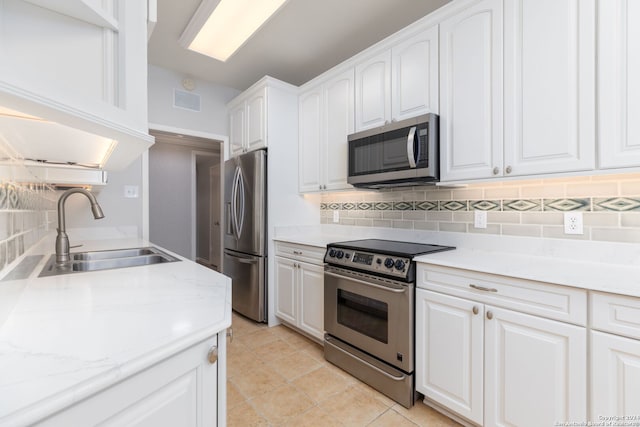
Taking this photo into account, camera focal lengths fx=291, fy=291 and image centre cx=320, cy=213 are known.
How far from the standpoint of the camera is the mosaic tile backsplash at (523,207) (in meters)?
1.49

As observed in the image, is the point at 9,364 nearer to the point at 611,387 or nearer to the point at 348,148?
the point at 611,387

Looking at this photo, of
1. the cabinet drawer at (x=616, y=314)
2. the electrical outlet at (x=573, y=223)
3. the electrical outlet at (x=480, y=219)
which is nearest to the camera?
the cabinet drawer at (x=616, y=314)

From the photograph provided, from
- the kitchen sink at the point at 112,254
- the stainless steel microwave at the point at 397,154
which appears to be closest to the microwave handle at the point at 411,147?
the stainless steel microwave at the point at 397,154

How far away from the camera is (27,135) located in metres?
0.79

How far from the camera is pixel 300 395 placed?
1.83 meters

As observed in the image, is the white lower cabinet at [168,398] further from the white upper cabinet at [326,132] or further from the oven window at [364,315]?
the white upper cabinet at [326,132]

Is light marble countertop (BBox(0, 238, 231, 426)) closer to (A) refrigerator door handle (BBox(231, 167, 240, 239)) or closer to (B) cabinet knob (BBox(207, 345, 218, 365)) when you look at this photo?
(B) cabinet knob (BBox(207, 345, 218, 365))

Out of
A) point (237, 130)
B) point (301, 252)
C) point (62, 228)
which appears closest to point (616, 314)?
point (301, 252)

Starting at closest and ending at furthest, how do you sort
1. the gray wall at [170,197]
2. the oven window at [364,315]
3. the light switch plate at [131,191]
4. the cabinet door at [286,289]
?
the oven window at [364,315], the cabinet door at [286,289], the light switch plate at [131,191], the gray wall at [170,197]

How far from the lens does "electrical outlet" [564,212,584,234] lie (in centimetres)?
159

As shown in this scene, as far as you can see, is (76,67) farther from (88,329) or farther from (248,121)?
(248,121)

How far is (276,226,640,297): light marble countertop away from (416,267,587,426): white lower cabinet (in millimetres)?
74

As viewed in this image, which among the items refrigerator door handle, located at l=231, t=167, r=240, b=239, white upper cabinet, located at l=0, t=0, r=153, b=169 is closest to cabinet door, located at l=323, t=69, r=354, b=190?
Answer: refrigerator door handle, located at l=231, t=167, r=240, b=239

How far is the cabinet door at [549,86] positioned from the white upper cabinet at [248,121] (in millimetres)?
2056
